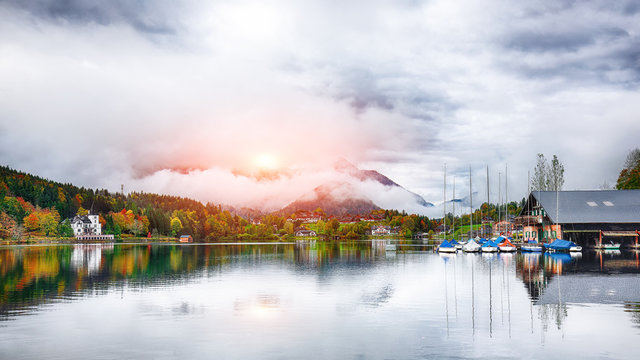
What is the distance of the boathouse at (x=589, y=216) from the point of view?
85.1 m

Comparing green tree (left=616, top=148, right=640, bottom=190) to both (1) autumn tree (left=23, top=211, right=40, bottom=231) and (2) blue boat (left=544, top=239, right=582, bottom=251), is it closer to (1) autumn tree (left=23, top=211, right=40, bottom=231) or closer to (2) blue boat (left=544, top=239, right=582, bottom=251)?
(2) blue boat (left=544, top=239, right=582, bottom=251)

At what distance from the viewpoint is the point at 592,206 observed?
8888 cm

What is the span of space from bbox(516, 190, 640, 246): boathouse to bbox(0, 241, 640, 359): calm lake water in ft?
161

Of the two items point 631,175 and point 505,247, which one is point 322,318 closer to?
point 505,247

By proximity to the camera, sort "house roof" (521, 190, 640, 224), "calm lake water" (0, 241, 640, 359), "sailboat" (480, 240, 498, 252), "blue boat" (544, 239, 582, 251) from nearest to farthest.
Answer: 1. "calm lake water" (0, 241, 640, 359)
2. "blue boat" (544, 239, 582, 251)
3. "sailboat" (480, 240, 498, 252)
4. "house roof" (521, 190, 640, 224)

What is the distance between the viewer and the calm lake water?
17.2 m

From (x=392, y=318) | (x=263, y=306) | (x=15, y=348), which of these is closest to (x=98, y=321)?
(x=15, y=348)

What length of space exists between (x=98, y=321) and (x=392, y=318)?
12.7 m

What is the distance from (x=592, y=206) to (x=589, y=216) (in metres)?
3.74

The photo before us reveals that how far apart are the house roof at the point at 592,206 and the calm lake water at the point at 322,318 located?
4989 centimetres

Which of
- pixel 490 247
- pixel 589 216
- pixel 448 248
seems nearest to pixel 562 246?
pixel 490 247

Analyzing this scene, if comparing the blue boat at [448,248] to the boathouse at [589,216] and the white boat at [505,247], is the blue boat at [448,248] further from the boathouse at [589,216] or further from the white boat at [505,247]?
the boathouse at [589,216]

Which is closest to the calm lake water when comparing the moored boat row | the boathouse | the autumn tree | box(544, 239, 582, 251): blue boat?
box(544, 239, 582, 251): blue boat

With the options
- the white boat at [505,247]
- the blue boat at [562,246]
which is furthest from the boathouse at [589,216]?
the white boat at [505,247]
